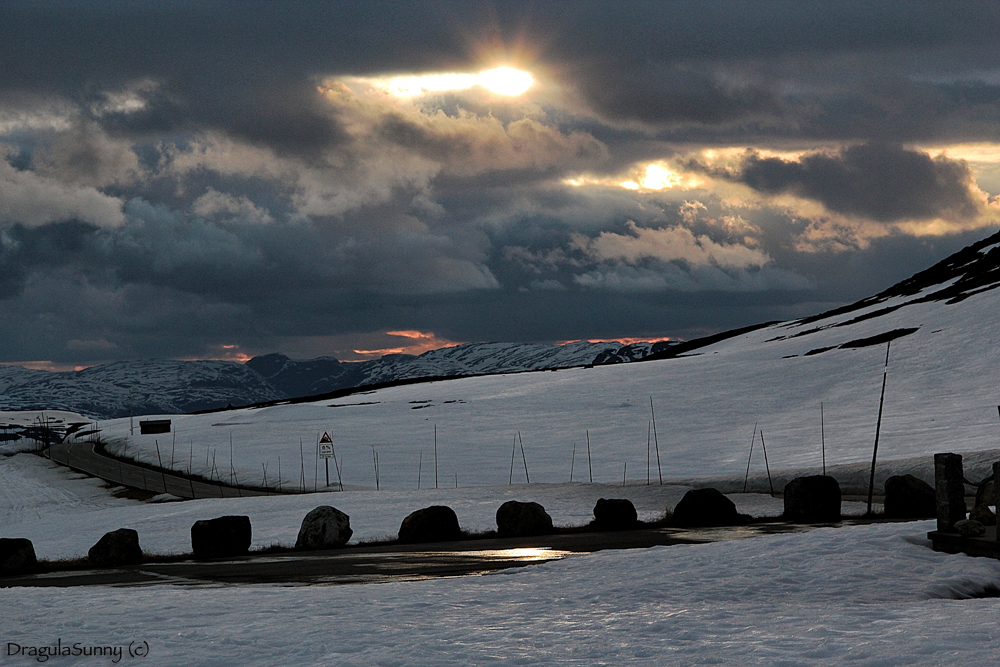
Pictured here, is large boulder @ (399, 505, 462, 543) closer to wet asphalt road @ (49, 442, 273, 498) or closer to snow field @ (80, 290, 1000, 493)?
snow field @ (80, 290, 1000, 493)

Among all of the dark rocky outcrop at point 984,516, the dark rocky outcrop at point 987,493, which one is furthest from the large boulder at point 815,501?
the dark rocky outcrop at point 984,516

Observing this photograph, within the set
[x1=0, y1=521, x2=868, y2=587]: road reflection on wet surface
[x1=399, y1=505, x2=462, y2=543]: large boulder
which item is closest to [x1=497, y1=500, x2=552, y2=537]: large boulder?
[x1=0, y1=521, x2=868, y2=587]: road reflection on wet surface

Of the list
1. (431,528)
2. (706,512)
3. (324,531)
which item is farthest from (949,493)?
(324,531)

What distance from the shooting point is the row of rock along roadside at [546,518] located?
88.5ft

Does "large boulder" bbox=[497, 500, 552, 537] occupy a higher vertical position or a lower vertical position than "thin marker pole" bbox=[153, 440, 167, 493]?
lower

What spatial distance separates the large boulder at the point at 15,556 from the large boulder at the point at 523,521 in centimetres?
1285

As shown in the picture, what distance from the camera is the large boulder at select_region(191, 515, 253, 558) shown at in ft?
88.4

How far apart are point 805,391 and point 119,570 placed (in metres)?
66.5

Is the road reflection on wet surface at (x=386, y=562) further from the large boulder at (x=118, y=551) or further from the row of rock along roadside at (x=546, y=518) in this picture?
the row of rock along roadside at (x=546, y=518)

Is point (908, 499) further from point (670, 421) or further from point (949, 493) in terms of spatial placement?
point (670, 421)

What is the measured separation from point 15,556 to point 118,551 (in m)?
2.66

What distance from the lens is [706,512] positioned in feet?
91.5

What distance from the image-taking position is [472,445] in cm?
7706

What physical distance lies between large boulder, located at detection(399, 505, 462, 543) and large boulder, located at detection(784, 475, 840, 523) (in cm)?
985
